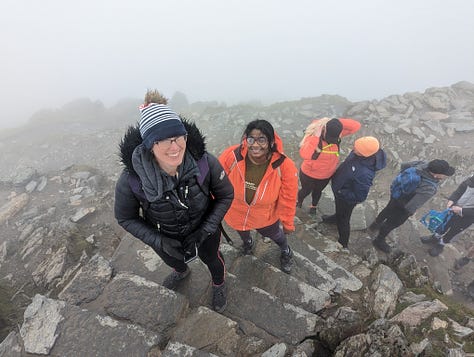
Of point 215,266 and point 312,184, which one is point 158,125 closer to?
point 215,266

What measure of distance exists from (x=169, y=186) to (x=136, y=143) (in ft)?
1.94

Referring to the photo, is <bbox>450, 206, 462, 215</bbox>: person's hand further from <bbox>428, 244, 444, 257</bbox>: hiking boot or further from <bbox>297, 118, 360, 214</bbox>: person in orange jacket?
<bbox>297, 118, 360, 214</bbox>: person in orange jacket

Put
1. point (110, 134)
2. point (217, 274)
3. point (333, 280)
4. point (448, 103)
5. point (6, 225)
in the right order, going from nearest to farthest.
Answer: point (217, 274), point (333, 280), point (6, 225), point (448, 103), point (110, 134)

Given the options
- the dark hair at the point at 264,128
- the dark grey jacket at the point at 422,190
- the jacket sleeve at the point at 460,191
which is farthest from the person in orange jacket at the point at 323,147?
the jacket sleeve at the point at 460,191

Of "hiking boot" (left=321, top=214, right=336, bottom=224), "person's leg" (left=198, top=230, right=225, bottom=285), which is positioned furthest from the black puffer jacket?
"hiking boot" (left=321, top=214, right=336, bottom=224)

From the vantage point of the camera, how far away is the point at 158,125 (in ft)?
8.75

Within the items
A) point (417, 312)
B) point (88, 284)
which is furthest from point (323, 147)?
point (88, 284)

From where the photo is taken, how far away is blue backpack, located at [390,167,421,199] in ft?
19.6

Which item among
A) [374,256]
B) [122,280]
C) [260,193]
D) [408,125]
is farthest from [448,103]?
[122,280]

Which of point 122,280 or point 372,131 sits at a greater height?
point 122,280

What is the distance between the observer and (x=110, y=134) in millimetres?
22516

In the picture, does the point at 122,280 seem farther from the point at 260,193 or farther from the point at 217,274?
the point at 260,193

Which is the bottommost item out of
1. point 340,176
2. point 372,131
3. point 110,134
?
point 110,134

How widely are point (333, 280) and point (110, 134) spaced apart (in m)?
22.1
